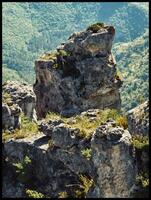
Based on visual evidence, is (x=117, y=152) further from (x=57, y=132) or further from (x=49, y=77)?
(x=49, y=77)

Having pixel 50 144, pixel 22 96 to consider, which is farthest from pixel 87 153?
pixel 22 96

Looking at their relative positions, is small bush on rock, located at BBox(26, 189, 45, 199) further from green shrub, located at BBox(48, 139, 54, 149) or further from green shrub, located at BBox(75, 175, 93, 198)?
green shrub, located at BBox(48, 139, 54, 149)

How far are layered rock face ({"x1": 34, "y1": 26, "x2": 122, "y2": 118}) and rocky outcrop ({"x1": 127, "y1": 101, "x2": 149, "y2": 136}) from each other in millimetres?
33529

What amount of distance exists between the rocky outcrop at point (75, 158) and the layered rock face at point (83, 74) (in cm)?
2247

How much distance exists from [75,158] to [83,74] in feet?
106

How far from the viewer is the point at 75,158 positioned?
2103 inches

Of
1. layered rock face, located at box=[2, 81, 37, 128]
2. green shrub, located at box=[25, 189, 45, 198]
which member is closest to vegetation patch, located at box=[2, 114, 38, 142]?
layered rock face, located at box=[2, 81, 37, 128]

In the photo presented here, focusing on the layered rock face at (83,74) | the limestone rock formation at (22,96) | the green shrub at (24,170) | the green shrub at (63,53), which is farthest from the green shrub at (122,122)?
the green shrub at (63,53)

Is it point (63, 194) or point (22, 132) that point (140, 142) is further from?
point (22, 132)

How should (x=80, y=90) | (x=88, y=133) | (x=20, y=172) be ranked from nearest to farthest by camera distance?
(x=88, y=133)
(x=20, y=172)
(x=80, y=90)

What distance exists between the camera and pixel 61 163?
5525 cm

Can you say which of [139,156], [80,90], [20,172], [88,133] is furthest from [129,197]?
[80,90]

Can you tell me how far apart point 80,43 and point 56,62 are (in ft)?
14.7

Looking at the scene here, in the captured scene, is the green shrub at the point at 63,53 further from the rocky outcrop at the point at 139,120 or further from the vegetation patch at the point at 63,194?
the rocky outcrop at the point at 139,120
